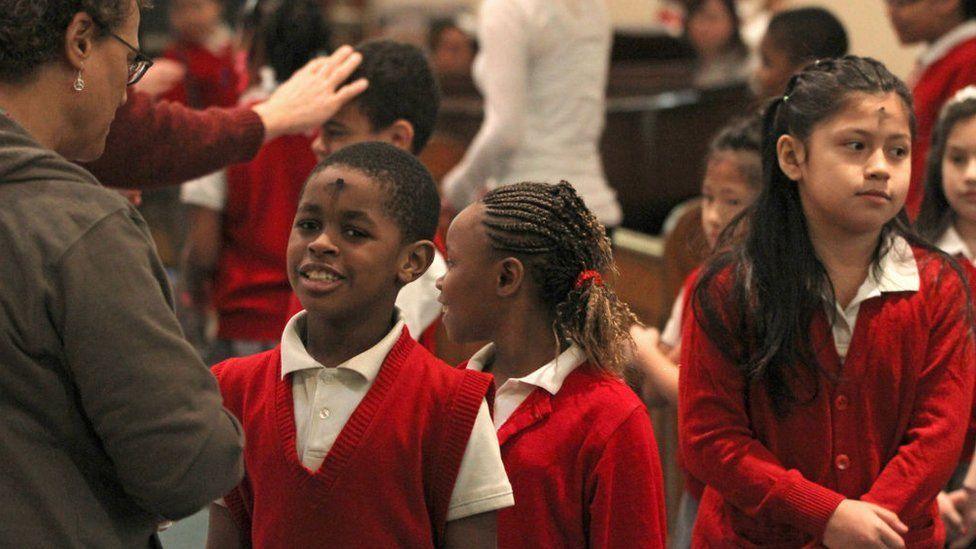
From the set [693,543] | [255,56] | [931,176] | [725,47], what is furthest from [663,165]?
[693,543]

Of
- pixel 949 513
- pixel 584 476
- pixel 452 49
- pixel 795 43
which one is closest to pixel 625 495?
pixel 584 476

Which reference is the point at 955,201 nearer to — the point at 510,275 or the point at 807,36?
the point at 807,36

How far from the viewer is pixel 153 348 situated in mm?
1413

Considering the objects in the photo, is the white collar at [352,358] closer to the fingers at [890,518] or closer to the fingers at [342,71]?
the fingers at [890,518]

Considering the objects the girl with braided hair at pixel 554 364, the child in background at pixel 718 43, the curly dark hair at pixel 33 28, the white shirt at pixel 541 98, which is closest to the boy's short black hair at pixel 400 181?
the girl with braided hair at pixel 554 364

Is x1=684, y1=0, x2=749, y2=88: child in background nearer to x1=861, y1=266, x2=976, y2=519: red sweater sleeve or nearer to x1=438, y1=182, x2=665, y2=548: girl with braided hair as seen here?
x1=861, y1=266, x2=976, y2=519: red sweater sleeve

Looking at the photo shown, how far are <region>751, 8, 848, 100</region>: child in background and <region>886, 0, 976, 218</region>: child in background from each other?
0.20 metres

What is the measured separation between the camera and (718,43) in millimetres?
6387

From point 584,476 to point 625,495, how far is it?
0.22ft

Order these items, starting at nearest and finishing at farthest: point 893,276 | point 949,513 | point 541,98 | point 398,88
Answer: point 893,276 → point 949,513 → point 398,88 → point 541,98

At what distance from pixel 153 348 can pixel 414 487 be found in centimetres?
44

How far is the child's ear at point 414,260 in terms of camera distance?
1873 mm

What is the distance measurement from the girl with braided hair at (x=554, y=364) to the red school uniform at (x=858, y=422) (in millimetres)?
197

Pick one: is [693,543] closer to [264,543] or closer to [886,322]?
[886,322]
